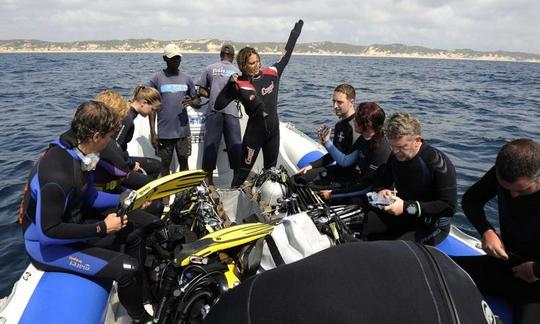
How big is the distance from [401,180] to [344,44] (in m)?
204

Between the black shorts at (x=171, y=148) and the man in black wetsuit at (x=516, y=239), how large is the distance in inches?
142

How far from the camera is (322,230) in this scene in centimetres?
231

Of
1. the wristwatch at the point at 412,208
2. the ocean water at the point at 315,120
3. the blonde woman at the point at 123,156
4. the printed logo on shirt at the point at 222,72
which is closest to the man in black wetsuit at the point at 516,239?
the wristwatch at the point at 412,208

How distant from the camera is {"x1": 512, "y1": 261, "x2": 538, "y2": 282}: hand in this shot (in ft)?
6.53

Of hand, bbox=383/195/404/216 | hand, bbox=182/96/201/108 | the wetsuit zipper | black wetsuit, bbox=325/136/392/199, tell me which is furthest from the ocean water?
the wetsuit zipper

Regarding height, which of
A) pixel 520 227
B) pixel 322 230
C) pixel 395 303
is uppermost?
pixel 395 303

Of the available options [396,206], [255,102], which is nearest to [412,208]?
[396,206]

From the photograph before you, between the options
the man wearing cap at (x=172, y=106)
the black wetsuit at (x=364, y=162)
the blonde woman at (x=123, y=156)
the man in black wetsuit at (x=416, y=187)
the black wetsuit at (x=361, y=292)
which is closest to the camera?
the black wetsuit at (x=361, y=292)

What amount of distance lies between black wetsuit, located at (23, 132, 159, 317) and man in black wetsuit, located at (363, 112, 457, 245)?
1792mm

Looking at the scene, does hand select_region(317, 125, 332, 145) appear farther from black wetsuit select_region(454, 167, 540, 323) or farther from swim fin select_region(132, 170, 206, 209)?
black wetsuit select_region(454, 167, 540, 323)

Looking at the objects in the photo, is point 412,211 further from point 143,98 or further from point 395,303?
point 143,98

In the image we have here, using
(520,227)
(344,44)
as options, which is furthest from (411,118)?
(344,44)

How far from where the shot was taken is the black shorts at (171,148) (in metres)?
5.02

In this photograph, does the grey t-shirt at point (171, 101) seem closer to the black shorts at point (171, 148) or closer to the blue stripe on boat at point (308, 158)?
the black shorts at point (171, 148)
